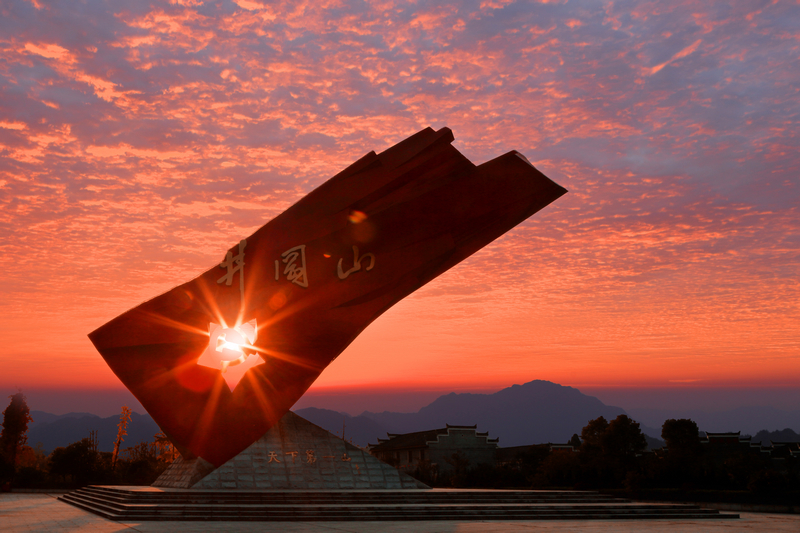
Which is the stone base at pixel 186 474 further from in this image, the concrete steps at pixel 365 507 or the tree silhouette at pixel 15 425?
the tree silhouette at pixel 15 425

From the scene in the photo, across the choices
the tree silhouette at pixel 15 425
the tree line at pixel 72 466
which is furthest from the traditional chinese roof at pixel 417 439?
the tree silhouette at pixel 15 425

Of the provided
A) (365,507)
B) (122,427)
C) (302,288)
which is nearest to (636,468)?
(365,507)

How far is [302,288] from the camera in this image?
13047mm

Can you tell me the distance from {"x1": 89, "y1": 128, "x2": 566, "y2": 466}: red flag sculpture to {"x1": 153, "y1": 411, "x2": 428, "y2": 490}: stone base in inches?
548

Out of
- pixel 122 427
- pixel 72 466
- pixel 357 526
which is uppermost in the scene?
pixel 122 427

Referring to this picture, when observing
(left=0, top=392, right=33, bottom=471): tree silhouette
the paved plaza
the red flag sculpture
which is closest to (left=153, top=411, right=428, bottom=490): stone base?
the paved plaza

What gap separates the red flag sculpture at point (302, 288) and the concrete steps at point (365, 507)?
727 centimetres

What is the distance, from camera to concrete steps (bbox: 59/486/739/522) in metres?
18.7

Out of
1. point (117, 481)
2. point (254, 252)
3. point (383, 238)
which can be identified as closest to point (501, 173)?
point (383, 238)

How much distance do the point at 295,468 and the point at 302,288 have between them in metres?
16.8

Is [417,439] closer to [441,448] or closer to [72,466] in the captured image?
[441,448]

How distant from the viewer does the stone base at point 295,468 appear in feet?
83.6

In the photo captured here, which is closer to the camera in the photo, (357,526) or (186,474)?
(357,526)

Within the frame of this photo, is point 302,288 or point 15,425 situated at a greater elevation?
point 302,288
